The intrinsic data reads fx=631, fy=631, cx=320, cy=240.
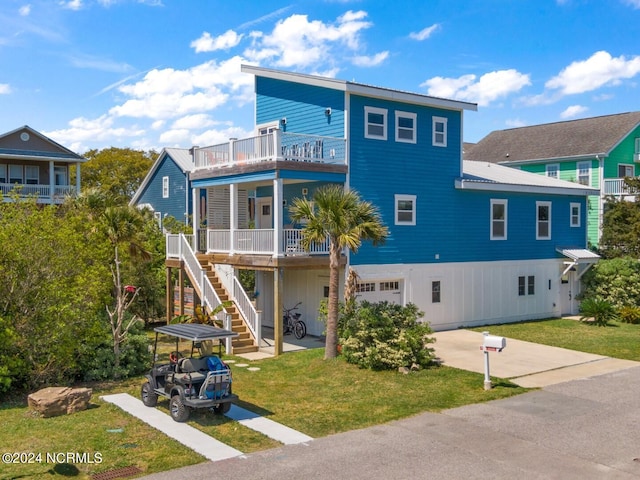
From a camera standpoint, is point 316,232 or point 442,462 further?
point 316,232

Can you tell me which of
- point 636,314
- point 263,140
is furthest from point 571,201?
point 263,140

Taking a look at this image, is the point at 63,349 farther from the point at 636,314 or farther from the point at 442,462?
the point at 636,314

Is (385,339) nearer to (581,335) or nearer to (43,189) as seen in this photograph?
(581,335)

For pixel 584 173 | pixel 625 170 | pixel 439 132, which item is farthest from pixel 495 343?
pixel 625 170

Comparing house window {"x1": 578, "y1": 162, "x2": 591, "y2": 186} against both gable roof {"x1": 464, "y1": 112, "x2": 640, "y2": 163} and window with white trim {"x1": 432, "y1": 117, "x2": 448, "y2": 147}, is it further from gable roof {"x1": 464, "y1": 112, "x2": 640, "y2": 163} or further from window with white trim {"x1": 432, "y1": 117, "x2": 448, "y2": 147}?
window with white trim {"x1": 432, "y1": 117, "x2": 448, "y2": 147}

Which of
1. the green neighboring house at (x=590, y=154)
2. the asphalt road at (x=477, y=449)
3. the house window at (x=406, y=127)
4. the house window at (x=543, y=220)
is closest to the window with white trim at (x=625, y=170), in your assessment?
the green neighboring house at (x=590, y=154)

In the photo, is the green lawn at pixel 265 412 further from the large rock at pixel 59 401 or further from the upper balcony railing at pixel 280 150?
the upper balcony railing at pixel 280 150
